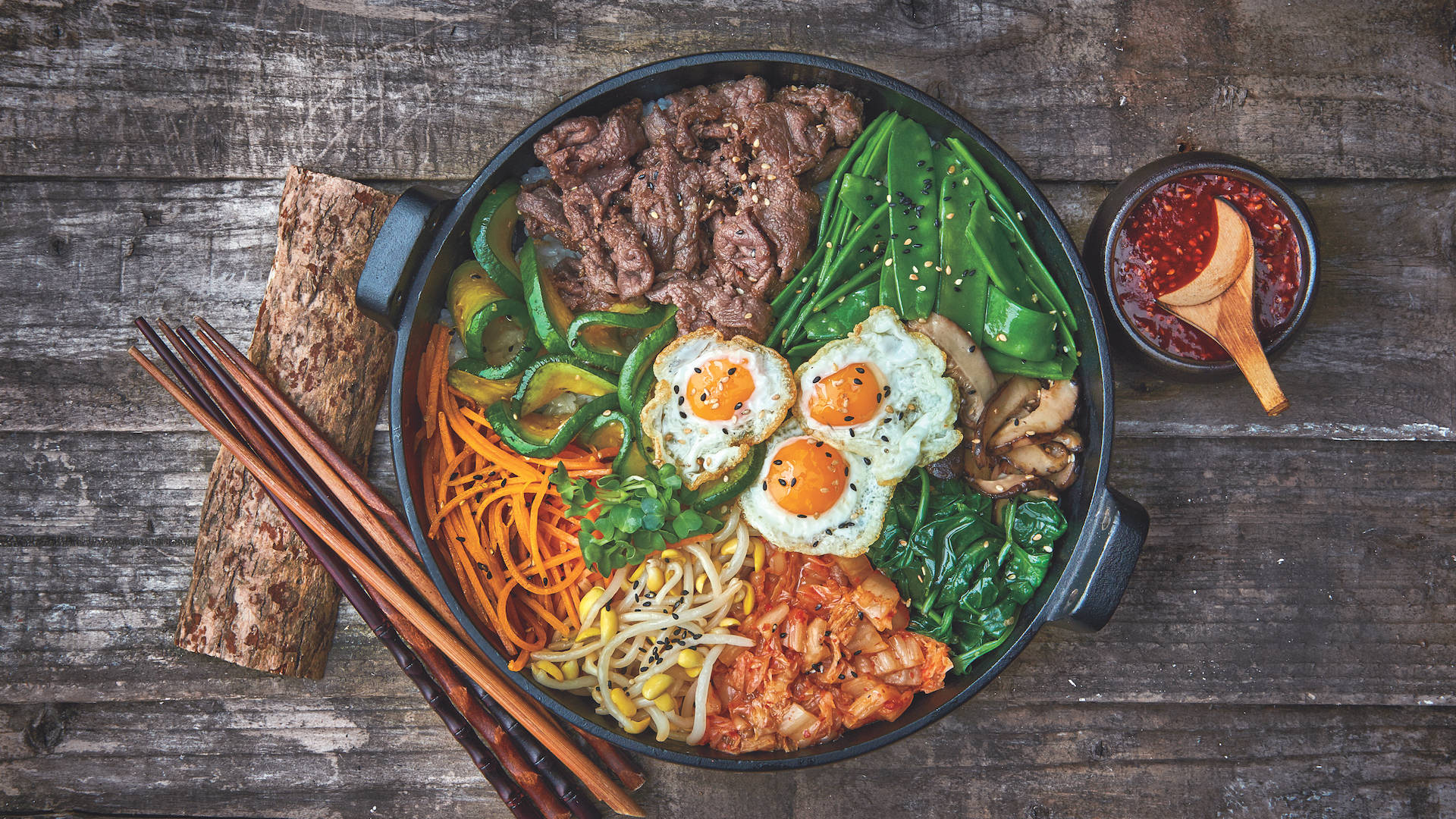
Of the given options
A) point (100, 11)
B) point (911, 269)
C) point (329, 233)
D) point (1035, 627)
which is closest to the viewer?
point (1035, 627)

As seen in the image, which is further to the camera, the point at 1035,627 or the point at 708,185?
the point at 708,185

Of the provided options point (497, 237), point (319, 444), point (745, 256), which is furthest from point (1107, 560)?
point (319, 444)

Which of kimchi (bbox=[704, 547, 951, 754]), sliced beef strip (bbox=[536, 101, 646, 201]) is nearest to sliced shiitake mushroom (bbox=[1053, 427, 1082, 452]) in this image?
kimchi (bbox=[704, 547, 951, 754])

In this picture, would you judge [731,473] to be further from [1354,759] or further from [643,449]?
[1354,759]

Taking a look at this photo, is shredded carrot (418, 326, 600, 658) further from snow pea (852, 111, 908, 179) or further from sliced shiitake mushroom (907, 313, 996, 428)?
snow pea (852, 111, 908, 179)

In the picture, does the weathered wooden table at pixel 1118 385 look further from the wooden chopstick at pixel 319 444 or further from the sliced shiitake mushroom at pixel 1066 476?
the sliced shiitake mushroom at pixel 1066 476

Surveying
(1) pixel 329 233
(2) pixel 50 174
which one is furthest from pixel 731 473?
(2) pixel 50 174
